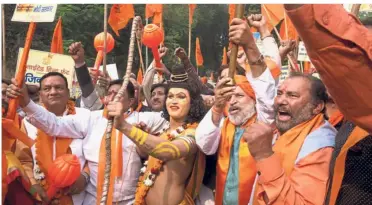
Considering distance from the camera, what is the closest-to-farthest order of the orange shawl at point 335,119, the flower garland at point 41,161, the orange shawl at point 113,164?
the orange shawl at point 335,119 → the orange shawl at point 113,164 → the flower garland at point 41,161

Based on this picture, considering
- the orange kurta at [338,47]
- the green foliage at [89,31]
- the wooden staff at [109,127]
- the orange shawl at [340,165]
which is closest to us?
the orange kurta at [338,47]

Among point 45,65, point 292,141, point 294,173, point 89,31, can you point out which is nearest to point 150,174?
point 292,141

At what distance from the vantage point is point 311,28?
3.90 feet

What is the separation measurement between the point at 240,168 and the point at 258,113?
317mm

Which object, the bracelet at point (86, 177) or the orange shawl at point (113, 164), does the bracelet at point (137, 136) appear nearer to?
the orange shawl at point (113, 164)

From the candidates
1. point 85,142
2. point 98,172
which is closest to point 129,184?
point 98,172

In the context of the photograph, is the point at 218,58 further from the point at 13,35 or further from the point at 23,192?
the point at 23,192

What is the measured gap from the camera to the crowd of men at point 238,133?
4.05ft

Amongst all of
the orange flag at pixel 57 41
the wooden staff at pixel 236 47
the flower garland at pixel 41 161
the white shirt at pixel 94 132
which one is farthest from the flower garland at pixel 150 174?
the orange flag at pixel 57 41

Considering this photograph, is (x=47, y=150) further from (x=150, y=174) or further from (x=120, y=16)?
(x=120, y=16)

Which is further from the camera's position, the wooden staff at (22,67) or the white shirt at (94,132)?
the white shirt at (94,132)

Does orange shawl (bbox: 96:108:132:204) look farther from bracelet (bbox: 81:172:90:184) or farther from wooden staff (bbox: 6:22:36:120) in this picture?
wooden staff (bbox: 6:22:36:120)

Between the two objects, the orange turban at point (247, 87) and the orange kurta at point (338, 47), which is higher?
the orange kurta at point (338, 47)

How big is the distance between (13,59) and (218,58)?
14001 mm
